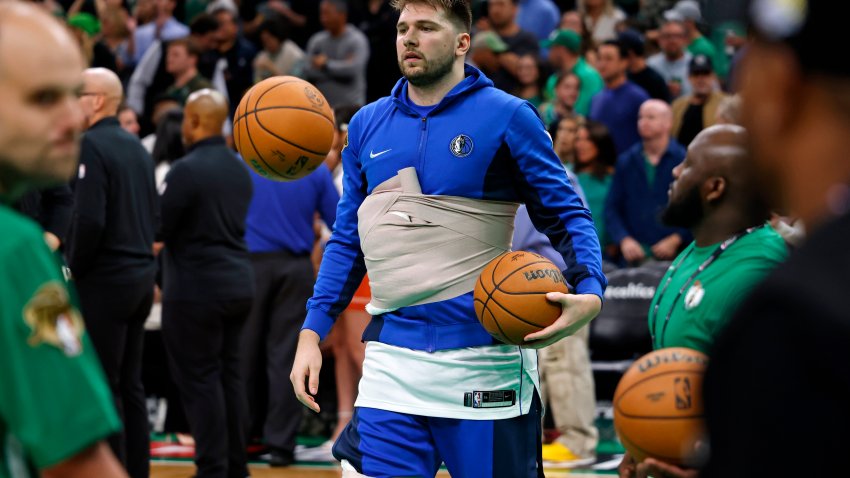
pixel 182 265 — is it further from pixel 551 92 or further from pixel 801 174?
pixel 801 174

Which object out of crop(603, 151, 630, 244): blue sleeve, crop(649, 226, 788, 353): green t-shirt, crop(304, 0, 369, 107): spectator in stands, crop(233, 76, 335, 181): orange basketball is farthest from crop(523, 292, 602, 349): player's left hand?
crop(304, 0, 369, 107): spectator in stands

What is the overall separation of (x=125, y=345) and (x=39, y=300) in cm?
572

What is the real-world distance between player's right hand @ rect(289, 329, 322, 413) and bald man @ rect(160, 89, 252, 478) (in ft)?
11.5

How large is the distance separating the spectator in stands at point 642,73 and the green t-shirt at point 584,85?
18.3 inches

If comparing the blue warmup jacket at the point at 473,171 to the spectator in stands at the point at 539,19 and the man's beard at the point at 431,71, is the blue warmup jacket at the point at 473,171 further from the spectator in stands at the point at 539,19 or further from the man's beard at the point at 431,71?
the spectator in stands at the point at 539,19

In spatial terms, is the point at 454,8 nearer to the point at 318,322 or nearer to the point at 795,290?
the point at 318,322

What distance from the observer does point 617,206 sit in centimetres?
1020

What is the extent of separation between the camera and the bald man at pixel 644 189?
1004 centimetres

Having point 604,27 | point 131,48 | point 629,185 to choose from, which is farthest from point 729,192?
point 131,48

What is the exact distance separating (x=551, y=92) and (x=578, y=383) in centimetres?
423

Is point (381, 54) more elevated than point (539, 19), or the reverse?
point (539, 19)

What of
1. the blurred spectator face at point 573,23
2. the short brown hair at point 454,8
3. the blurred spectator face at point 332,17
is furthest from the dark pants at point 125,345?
the blurred spectator face at point 573,23

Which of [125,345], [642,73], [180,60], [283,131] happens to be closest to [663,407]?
[283,131]

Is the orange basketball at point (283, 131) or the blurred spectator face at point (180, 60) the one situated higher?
the orange basketball at point (283, 131)
